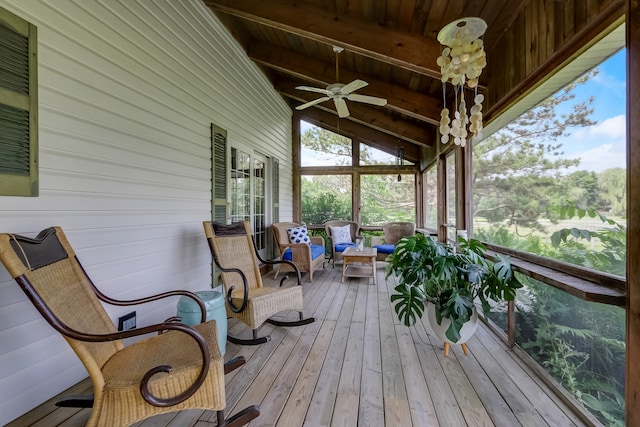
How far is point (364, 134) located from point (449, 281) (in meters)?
5.19

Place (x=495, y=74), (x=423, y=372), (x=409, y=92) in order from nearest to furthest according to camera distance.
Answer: (x=423, y=372) < (x=495, y=74) < (x=409, y=92)

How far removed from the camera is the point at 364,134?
682cm

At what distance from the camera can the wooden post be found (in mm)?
1241

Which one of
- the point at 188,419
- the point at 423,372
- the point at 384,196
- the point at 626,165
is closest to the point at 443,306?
the point at 423,372

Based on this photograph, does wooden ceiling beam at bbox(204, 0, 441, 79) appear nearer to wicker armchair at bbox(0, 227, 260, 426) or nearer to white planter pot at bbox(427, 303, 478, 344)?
white planter pot at bbox(427, 303, 478, 344)

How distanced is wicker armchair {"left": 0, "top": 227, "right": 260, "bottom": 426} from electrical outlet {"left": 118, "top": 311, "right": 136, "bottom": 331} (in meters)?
0.61

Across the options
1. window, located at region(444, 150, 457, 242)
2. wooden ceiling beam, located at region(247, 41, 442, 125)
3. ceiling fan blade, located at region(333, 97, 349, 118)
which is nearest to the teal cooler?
ceiling fan blade, located at region(333, 97, 349, 118)

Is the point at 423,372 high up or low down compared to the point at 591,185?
down

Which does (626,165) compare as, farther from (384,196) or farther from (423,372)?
(384,196)

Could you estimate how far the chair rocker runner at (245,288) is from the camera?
8.14ft

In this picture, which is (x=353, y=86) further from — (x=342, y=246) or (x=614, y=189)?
(x=342, y=246)

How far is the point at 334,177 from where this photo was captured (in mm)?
7086

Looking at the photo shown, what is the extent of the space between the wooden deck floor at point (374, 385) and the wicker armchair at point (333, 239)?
2.90 meters

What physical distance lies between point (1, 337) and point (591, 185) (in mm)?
3343
